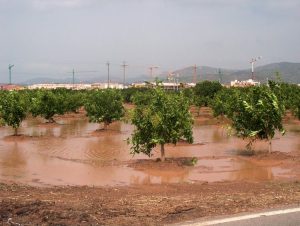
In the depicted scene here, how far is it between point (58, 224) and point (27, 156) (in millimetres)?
12429

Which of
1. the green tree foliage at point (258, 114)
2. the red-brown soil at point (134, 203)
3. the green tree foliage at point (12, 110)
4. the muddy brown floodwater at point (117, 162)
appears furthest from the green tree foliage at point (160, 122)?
the green tree foliage at point (12, 110)

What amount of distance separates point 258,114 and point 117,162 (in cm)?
548

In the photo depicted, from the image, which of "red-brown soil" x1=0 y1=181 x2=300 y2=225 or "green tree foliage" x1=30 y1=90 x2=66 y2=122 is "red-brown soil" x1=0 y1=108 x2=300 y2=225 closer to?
"red-brown soil" x1=0 y1=181 x2=300 y2=225

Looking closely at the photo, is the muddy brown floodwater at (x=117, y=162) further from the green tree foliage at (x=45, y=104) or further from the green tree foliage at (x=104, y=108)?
the green tree foliage at (x=45, y=104)

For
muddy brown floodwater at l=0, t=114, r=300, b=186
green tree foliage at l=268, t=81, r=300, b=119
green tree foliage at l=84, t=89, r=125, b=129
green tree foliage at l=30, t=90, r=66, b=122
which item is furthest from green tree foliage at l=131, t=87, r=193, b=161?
green tree foliage at l=30, t=90, r=66, b=122

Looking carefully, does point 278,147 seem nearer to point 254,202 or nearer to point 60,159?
point 60,159

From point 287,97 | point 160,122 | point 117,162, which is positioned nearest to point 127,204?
point 160,122

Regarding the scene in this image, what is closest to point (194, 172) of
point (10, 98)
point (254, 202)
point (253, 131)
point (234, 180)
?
point (234, 180)

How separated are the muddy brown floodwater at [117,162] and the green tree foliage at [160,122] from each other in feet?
2.83

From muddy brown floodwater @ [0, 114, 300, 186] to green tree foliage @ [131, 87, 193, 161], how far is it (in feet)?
2.83

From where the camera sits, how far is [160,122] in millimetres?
15320

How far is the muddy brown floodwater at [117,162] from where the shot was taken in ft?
45.6

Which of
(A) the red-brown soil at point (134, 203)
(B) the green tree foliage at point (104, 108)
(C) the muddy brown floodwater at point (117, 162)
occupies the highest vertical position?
(B) the green tree foliage at point (104, 108)

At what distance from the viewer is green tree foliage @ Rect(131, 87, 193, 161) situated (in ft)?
50.6
